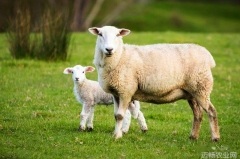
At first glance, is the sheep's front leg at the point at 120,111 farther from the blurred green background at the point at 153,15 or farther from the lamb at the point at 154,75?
the blurred green background at the point at 153,15

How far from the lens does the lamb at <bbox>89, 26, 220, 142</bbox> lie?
7117mm

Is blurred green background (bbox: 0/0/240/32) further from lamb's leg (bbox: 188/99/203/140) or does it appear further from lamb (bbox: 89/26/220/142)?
lamb's leg (bbox: 188/99/203/140)

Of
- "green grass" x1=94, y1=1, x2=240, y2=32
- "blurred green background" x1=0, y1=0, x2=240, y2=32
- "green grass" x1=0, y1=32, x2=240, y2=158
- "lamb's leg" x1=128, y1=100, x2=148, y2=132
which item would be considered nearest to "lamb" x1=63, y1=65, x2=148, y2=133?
"lamb's leg" x1=128, y1=100, x2=148, y2=132

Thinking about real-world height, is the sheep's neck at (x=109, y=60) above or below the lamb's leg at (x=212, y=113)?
above

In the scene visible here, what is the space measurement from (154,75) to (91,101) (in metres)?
1.68

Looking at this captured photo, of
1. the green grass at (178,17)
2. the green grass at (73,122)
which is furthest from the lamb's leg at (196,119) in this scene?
the green grass at (178,17)

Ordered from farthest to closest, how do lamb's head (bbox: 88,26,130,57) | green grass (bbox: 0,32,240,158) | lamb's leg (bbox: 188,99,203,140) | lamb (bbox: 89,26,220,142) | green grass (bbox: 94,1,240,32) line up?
green grass (bbox: 94,1,240,32), lamb's leg (bbox: 188,99,203,140), lamb (bbox: 89,26,220,142), lamb's head (bbox: 88,26,130,57), green grass (bbox: 0,32,240,158)

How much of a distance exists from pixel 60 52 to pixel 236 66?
24.1ft

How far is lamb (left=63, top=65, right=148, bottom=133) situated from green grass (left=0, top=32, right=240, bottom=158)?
0.83 feet

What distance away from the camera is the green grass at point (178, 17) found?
42.2 metres

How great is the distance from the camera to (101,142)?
6.84 meters

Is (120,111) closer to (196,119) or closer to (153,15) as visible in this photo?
(196,119)

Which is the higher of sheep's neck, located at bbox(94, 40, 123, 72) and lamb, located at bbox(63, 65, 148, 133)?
sheep's neck, located at bbox(94, 40, 123, 72)

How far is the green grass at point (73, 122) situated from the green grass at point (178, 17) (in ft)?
88.7
